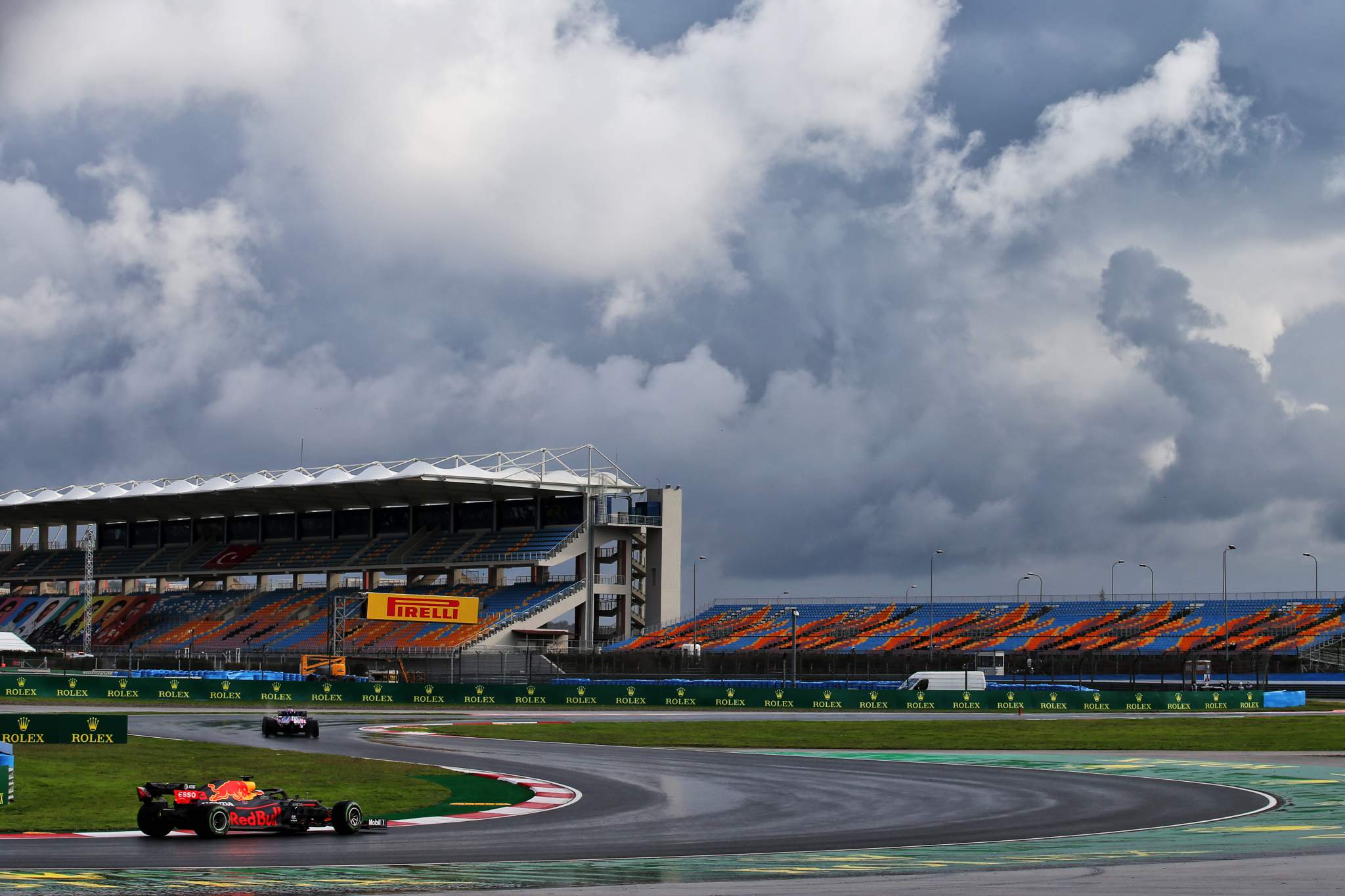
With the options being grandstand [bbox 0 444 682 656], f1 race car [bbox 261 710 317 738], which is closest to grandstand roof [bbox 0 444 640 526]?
grandstand [bbox 0 444 682 656]

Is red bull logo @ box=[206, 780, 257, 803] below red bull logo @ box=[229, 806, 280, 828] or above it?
above

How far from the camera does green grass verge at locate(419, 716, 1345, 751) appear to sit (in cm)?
4256

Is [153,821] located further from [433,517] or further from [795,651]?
[433,517]

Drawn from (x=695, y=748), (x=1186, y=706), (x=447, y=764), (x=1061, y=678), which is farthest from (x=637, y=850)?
(x=1061, y=678)

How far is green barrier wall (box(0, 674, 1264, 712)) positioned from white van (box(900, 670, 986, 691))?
2625 millimetres

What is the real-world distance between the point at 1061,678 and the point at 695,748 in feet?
141

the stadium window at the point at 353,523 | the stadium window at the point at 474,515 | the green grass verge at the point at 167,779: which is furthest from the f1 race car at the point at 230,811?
the stadium window at the point at 353,523

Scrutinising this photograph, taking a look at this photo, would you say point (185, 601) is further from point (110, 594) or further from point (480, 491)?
point (480, 491)

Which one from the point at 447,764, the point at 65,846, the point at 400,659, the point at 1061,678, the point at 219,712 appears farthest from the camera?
the point at 400,659

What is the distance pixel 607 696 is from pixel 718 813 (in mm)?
49635

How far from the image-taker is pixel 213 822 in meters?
19.4

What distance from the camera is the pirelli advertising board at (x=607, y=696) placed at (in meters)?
67.5

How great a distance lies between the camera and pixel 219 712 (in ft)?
191

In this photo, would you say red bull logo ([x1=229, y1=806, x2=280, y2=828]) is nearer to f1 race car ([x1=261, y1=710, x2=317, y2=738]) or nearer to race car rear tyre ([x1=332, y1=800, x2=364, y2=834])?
race car rear tyre ([x1=332, y1=800, x2=364, y2=834])
